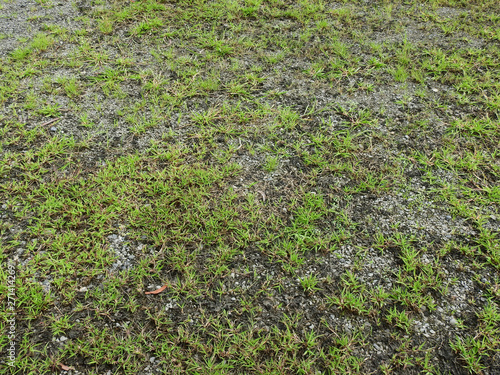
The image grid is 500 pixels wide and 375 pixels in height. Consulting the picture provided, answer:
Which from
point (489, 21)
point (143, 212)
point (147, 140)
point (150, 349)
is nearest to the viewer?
point (150, 349)

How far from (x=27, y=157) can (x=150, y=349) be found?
2032 mm

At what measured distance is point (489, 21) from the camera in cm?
460

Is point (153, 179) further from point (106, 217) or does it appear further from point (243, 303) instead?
point (243, 303)

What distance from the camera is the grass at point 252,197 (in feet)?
7.07

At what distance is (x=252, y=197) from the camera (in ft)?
9.39

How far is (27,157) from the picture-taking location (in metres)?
3.04

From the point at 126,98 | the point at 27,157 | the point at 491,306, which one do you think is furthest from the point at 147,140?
the point at 491,306

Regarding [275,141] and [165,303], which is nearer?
[165,303]

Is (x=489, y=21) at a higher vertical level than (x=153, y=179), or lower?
higher

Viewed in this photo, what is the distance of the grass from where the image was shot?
2.15 metres

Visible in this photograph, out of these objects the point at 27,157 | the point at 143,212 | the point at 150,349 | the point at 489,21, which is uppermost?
the point at 489,21

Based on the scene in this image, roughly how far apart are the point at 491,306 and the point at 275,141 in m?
2.05

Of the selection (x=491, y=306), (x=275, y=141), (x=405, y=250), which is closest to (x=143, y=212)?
(x=275, y=141)

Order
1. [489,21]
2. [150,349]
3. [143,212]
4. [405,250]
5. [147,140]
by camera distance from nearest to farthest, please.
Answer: [150,349] < [405,250] < [143,212] < [147,140] < [489,21]
